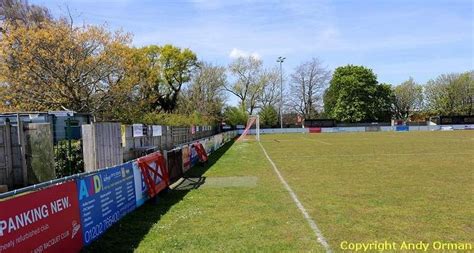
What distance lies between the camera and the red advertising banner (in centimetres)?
502

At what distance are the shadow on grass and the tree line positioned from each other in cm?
1607

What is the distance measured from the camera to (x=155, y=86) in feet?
207

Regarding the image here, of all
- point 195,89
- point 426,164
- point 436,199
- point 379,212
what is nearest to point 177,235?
point 379,212

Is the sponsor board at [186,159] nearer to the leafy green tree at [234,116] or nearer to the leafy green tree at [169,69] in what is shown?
the leafy green tree at [169,69]

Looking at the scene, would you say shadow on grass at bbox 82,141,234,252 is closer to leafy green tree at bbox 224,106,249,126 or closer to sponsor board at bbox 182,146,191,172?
sponsor board at bbox 182,146,191,172

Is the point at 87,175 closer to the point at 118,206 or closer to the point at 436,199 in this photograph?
the point at 118,206

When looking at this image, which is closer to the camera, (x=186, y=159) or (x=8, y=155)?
(x=8, y=155)

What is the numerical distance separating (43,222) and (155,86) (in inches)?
2301

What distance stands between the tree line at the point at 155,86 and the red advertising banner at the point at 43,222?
20.7 metres

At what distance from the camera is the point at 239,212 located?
9820mm

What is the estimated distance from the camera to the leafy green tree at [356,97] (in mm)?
105500

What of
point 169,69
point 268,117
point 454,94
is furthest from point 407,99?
point 169,69

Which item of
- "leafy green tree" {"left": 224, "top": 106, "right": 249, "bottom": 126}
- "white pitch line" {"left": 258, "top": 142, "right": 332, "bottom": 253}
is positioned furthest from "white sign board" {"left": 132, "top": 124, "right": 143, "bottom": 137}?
"leafy green tree" {"left": 224, "top": 106, "right": 249, "bottom": 126}

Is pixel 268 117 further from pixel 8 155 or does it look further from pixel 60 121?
pixel 8 155
